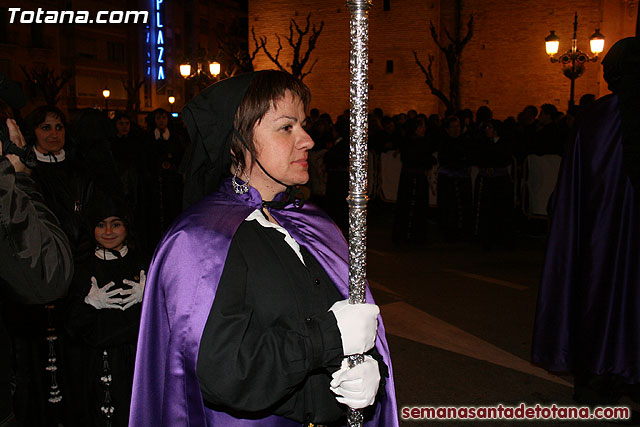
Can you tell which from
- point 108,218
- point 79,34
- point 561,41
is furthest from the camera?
point 79,34

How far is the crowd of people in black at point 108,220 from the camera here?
3.59 m

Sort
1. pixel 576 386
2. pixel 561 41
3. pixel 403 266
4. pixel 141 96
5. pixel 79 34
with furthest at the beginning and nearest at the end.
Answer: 1. pixel 141 96
2. pixel 79 34
3. pixel 561 41
4. pixel 403 266
5. pixel 576 386

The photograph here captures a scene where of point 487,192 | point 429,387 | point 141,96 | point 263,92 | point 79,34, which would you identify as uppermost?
point 79,34

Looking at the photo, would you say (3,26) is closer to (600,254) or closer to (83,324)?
(83,324)

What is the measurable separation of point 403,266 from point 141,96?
41955 millimetres

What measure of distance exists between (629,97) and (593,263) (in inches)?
44.2

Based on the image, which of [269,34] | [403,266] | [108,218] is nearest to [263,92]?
[108,218]

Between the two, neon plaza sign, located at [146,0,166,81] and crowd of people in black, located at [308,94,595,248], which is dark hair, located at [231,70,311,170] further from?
neon plaza sign, located at [146,0,166,81]

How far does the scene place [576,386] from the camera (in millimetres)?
4262

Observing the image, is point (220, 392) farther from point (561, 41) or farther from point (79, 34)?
point (79, 34)

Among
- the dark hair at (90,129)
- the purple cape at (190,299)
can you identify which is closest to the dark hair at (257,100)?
the purple cape at (190,299)

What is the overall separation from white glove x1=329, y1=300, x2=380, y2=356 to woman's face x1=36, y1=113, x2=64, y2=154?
12.6 feet

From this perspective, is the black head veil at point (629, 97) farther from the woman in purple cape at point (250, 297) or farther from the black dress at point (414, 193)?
the black dress at point (414, 193)

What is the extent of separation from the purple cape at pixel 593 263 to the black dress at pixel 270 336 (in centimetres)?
256
